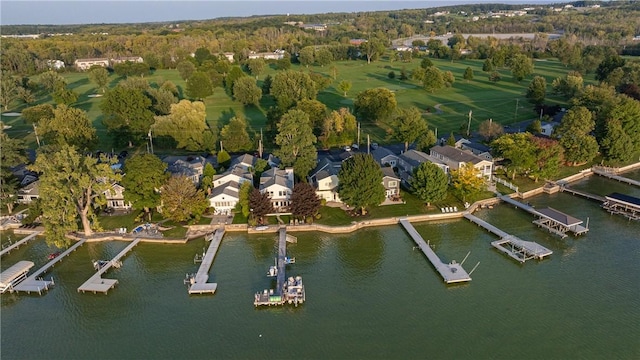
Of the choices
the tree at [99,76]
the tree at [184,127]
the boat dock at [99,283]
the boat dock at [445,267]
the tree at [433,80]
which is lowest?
the boat dock at [445,267]

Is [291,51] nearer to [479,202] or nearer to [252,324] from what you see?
[479,202]

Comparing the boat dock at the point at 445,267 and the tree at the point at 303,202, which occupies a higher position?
the tree at the point at 303,202

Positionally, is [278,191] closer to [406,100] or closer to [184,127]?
[184,127]

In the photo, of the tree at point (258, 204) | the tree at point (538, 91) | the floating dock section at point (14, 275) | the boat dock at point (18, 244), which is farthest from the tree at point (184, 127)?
the tree at point (538, 91)

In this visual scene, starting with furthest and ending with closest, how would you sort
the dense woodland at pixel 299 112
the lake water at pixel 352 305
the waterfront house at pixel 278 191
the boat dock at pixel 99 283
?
the dense woodland at pixel 299 112
the waterfront house at pixel 278 191
the boat dock at pixel 99 283
the lake water at pixel 352 305

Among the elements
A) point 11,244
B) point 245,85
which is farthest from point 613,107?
point 11,244

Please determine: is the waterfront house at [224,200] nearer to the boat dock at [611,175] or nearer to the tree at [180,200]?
the tree at [180,200]

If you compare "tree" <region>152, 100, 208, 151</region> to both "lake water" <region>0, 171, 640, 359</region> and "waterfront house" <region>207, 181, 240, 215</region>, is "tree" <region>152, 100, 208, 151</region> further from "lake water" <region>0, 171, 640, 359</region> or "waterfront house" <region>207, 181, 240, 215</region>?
"lake water" <region>0, 171, 640, 359</region>

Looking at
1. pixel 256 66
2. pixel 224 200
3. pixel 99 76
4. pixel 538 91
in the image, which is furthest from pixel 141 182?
pixel 256 66
